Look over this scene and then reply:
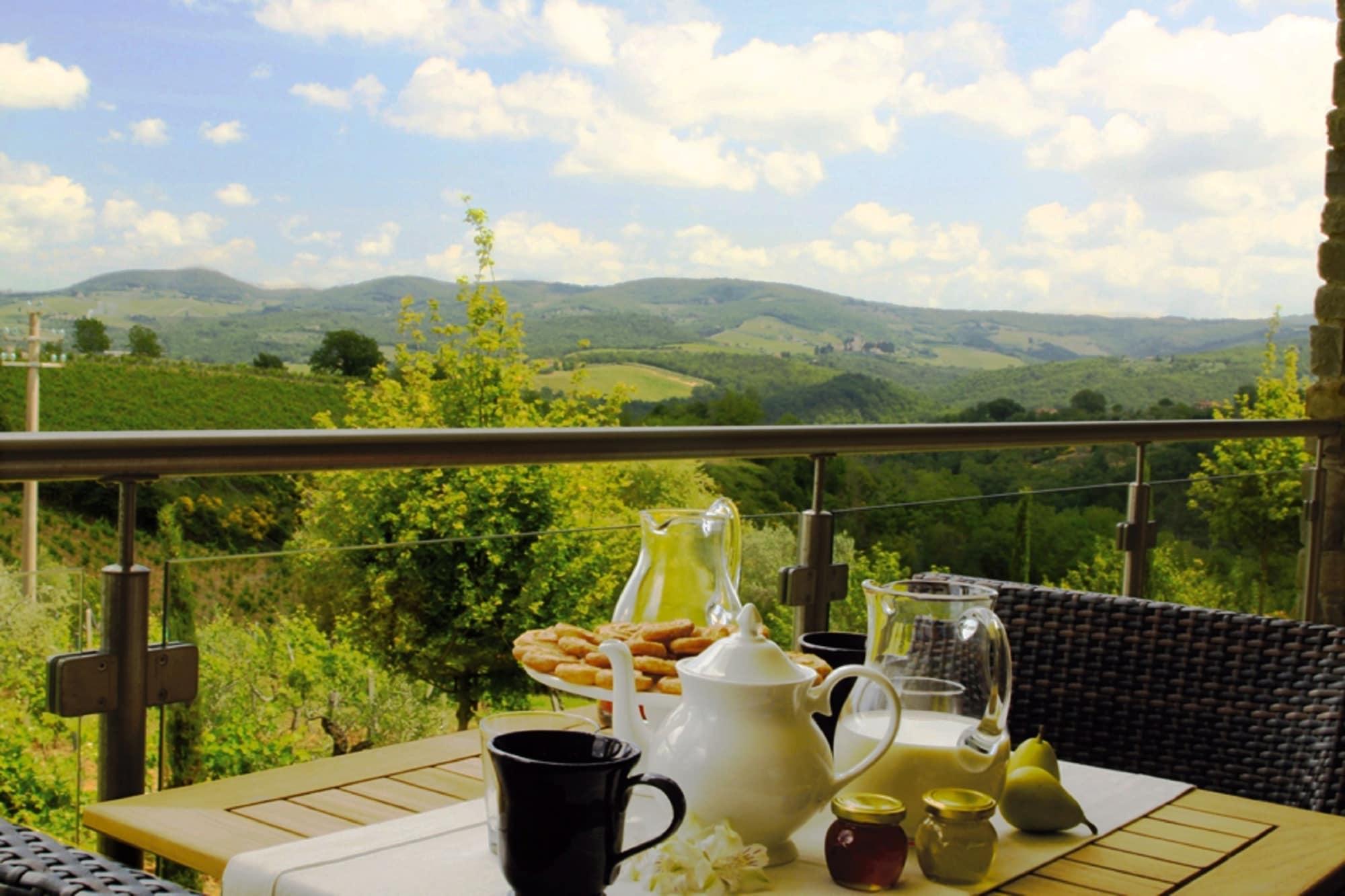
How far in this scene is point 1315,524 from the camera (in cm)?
458

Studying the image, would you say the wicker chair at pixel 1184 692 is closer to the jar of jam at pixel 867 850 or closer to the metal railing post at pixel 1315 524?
the jar of jam at pixel 867 850

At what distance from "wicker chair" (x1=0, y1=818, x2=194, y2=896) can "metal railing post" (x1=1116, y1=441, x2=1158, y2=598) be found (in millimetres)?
3337

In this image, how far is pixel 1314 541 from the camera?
4594 mm

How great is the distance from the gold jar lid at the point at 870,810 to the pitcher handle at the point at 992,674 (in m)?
0.13

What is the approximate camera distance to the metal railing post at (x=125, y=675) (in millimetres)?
1455

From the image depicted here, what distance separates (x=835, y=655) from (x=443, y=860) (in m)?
0.48

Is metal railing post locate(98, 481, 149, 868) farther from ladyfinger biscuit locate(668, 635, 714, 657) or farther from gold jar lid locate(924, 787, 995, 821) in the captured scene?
gold jar lid locate(924, 787, 995, 821)

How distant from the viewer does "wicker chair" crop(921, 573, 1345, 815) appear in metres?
1.56

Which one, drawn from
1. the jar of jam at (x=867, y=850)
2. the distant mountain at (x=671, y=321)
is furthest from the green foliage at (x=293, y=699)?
the distant mountain at (x=671, y=321)

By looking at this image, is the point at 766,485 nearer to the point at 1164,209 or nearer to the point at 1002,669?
the point at 1002,669

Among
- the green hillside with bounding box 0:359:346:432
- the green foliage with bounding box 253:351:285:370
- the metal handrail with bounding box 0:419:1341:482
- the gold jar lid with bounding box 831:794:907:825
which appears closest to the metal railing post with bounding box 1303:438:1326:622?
the metal handrail with bounding box 0:419:1341:482

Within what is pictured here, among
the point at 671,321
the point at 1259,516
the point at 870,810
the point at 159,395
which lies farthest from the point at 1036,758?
the point at 671,321

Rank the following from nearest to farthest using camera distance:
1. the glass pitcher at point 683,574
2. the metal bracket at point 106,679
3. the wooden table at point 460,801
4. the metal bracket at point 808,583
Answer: the wooden table at point 460,801 < the glass pitcher at point 683,574 < the metal bracket at point 106,679 < the metal bracket at point 808,583

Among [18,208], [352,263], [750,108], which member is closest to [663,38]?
[750,108]
